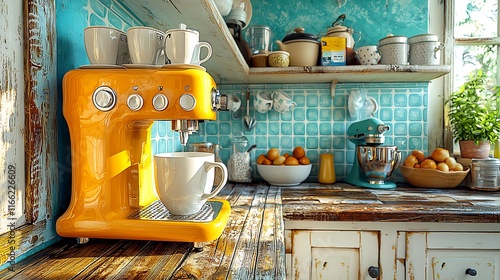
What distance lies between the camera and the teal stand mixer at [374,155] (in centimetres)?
145

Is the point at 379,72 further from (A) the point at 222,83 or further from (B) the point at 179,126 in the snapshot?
(B) the point at 179,126

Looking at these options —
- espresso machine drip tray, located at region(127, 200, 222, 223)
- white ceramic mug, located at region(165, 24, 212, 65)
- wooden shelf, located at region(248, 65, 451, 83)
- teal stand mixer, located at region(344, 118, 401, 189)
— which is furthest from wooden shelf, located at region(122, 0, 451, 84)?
espresso machine drip tray, located at region(127, 200, 222, 223)

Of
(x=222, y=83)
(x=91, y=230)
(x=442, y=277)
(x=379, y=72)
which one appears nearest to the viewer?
(x=91, y=230)

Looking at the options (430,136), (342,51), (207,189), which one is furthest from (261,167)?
(430,136)

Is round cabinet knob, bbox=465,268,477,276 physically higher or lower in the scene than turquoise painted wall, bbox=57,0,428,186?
lower

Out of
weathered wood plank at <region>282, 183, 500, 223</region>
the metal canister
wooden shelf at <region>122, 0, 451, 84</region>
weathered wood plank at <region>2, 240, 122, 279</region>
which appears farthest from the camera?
the metal canister

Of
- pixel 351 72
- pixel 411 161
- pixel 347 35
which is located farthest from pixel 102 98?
pixel 411 161

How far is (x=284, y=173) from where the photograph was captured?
1.51 metres

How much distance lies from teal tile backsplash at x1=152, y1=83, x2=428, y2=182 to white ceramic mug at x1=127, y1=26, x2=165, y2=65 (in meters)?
1.04

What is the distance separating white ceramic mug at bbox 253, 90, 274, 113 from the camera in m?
1.67

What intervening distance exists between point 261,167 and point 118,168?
94cm

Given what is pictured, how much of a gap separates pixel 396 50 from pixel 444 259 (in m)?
0.91

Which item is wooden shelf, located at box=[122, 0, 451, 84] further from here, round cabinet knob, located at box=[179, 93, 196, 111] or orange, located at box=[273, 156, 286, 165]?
orange, located at box=[273, 156, 286, 165]

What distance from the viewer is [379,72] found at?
1.47 metres
